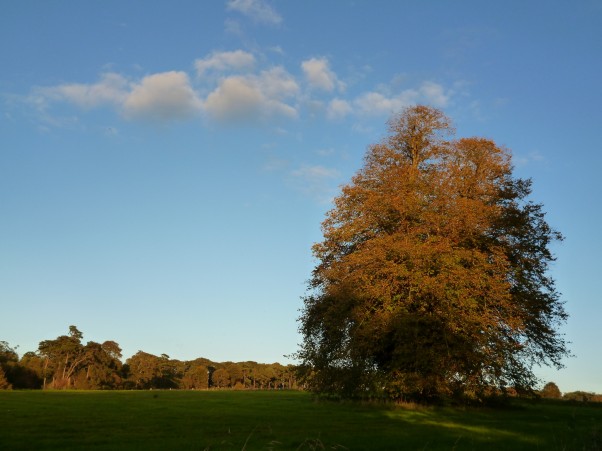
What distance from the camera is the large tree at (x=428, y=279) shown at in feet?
104

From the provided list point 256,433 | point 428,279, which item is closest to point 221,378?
point 428,279

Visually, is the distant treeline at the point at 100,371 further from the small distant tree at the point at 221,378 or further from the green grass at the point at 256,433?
the green grass at the point at 256,433

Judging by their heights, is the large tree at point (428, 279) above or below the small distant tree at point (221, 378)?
above

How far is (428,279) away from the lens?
102 ft

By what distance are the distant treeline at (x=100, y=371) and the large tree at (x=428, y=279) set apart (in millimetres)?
65403

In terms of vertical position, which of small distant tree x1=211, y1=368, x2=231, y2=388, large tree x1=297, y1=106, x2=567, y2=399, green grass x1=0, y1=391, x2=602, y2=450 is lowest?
small distant tree x1=211, y1=368, x2=231, y2=388

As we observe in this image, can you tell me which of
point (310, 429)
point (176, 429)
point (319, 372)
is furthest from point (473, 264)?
point (176, 429)

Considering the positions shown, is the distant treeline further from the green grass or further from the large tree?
the green grass

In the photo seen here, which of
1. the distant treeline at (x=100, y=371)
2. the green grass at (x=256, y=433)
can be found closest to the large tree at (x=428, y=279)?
the green grass at (x=256, y=433)

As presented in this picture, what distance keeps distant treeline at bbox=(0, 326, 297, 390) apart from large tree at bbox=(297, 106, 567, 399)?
6540 cm

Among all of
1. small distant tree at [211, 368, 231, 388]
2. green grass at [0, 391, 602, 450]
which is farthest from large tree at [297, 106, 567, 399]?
small distant tree at [211, 368, 231, 388]

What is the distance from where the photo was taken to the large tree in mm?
31641

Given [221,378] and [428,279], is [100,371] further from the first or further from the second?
[428,279]

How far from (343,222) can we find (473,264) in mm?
9727
